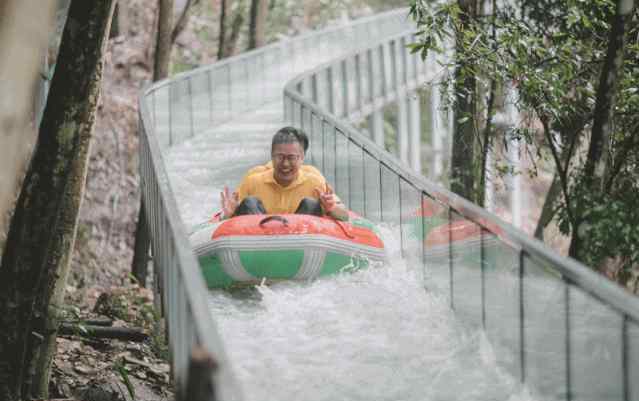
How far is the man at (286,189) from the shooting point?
995 cm

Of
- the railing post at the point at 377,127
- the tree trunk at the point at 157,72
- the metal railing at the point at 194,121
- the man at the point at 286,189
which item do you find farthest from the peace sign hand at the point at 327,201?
the railing post at the point at 377,127

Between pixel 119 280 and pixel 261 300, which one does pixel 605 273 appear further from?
pixel 119 280

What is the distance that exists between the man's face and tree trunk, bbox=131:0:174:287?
Answer: 7558 mm

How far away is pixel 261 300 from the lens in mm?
9062

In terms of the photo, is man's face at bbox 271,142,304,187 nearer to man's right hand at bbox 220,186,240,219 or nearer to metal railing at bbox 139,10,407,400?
man's right hand at bbox 220,186,240,219

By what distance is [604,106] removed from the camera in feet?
28.1

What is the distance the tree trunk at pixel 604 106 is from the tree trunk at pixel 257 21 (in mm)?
17631

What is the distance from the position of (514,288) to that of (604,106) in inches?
89.0

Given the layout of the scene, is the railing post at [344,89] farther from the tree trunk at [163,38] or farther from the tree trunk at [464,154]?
the tree trunk at [464,154]

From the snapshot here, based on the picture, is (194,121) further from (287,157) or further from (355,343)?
(355,343)

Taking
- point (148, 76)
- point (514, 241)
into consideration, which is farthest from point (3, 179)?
point (148, 76)

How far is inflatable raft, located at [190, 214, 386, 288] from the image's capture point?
9148 mm

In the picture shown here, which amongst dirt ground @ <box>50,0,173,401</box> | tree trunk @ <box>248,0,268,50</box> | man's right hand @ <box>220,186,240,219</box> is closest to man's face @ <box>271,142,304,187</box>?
man's right hand @ <box>220,186,240,219</box>

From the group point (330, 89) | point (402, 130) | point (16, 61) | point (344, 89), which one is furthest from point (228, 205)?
point (402, 130)
